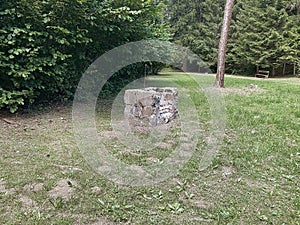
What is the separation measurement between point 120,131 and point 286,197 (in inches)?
81.9

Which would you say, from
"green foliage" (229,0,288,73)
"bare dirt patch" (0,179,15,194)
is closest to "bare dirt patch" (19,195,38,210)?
"bare dirt patch" (0,179,15,194)

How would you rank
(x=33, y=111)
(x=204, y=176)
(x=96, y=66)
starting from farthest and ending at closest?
(x=96, y=66) → (x=33, y=111) → (x=204, y=176)

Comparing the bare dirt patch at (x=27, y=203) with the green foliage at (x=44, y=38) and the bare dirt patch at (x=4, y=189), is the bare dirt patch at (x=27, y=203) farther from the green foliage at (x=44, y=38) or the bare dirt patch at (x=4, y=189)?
the green foliage at (x=44, y=38)

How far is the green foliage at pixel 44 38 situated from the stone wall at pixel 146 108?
1193 millimetres

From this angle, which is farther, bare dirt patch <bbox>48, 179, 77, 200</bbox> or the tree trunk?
the tree trunk

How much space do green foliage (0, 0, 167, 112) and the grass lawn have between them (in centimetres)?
71

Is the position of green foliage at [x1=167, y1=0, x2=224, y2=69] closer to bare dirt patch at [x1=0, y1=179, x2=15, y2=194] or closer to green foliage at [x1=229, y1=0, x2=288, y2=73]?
green foliage at [x1=229, y1=0, x2=288, y2=73]

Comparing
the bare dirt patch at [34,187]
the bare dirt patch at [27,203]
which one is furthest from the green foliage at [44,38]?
the bare dirt patch at [27,203]

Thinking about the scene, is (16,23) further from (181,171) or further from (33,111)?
(181,171)

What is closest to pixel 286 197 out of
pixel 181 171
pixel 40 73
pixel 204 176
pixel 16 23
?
A: pixel 204 176

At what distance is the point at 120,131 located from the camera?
3271 millimetres

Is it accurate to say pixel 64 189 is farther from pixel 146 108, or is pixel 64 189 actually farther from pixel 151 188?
pixel 146 108

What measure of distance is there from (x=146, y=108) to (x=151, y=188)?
5.70ft

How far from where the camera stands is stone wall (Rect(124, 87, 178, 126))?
11.5ft
